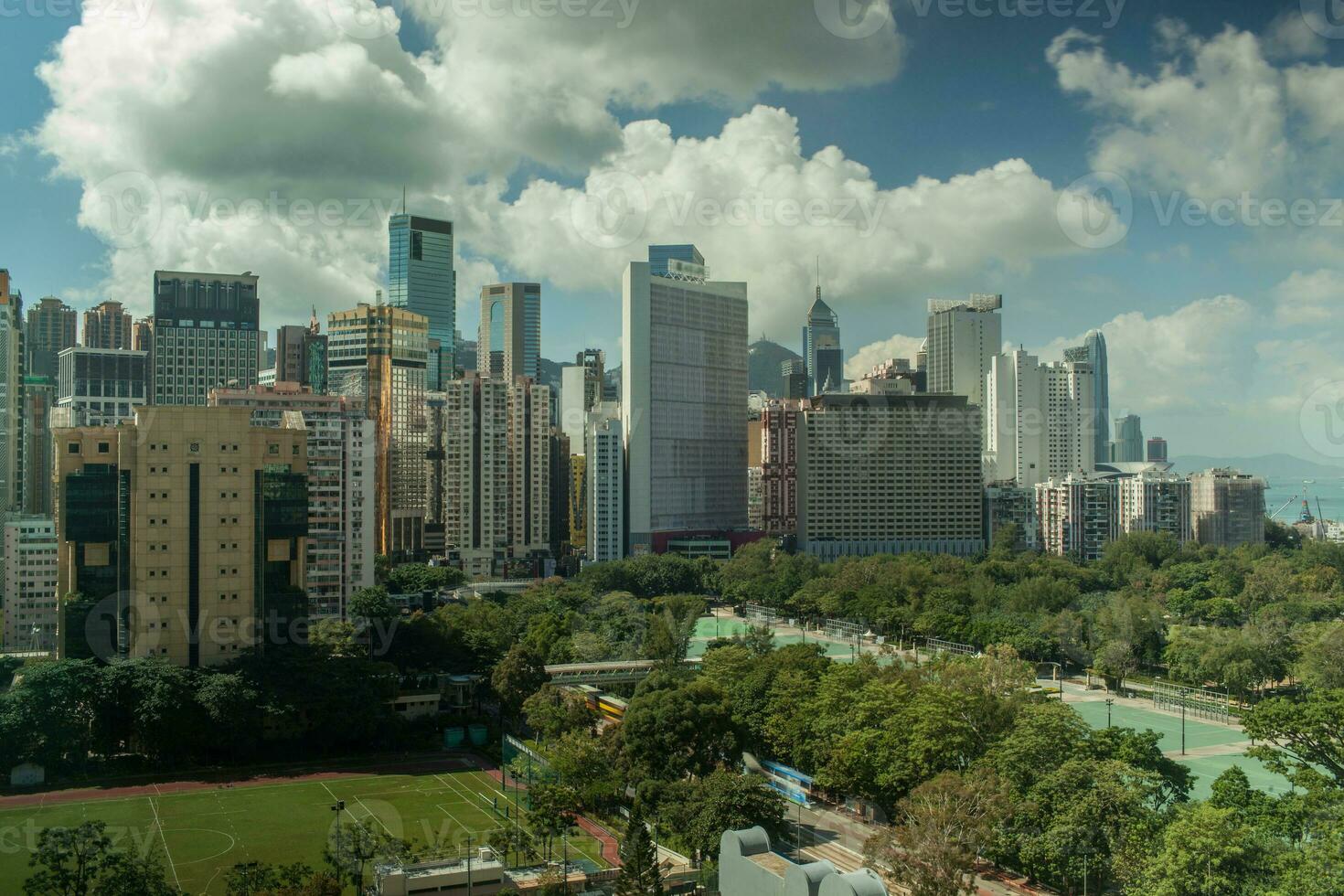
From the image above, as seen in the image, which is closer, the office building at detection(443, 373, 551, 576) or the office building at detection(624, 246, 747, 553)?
the office building at detection(443, 373, 551, 576)

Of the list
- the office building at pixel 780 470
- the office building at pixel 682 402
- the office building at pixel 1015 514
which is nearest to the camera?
the office building at pixel 682 402

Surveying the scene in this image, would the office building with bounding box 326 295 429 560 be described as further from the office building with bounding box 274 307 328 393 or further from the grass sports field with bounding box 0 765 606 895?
the grass sports field with bounding box 0 765 606 895

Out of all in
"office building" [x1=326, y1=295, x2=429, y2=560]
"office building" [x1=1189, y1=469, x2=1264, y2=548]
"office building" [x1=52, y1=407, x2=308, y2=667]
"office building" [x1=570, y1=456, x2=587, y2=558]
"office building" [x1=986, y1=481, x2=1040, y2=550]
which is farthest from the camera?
"office building" [x1=570, y1=456, x2=587, y2=558]

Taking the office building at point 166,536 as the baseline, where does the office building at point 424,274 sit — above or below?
above

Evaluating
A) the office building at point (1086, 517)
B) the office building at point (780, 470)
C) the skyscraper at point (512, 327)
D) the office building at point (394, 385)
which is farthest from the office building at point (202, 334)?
the office building at point (1086, 517)

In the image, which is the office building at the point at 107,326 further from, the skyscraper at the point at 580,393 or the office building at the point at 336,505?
the office building at the point at 336,505

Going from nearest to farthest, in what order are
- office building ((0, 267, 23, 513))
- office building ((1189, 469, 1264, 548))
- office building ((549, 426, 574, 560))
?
1. office building ((0, 267, 23, 513))
2. office building ((1189, 469, 1264, 548))
3. office building ((549, 426, 574, 560))

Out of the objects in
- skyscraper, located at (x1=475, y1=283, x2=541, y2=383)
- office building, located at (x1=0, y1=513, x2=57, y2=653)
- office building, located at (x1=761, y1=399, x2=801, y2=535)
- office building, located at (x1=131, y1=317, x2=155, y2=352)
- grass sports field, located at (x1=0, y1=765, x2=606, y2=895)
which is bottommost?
grass sports field, located at (x1=0, y1=765, x2=606, y2=895)

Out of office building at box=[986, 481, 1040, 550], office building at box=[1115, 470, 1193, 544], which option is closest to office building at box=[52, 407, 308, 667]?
office building at box=[986, 481, 1040, 550]
